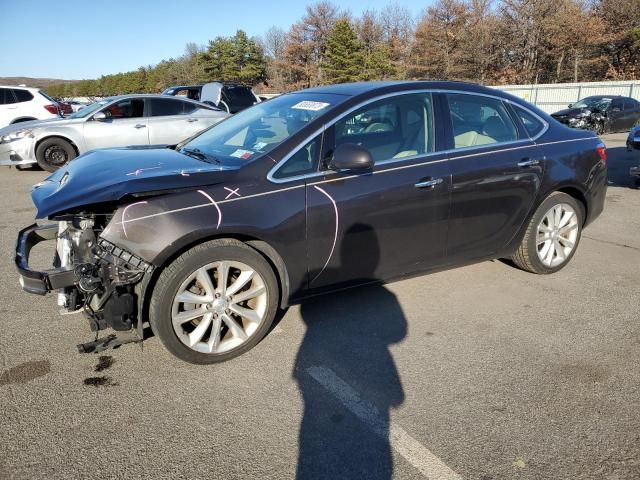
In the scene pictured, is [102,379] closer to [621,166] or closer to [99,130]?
[99,130]

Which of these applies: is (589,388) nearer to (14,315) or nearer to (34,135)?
(14,315)

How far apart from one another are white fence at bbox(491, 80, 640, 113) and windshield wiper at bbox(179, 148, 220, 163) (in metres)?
25.6

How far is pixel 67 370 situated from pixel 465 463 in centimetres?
238

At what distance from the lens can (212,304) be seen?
→ 2996mm

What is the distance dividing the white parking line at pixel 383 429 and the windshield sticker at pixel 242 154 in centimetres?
146

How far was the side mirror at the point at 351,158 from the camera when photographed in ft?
10.1

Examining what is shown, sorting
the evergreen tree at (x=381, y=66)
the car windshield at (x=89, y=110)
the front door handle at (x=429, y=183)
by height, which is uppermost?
the evergreen tree at (x=381, y=66)

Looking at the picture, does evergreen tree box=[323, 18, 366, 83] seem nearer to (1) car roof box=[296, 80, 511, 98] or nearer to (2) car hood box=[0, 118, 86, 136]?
(2) car hood box=[0, 118, 86, 136]

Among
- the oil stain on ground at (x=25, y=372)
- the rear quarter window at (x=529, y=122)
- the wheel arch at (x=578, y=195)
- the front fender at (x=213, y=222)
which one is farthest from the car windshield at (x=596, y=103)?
the oil stain on ground at (x=25, y=372)

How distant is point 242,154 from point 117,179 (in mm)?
842

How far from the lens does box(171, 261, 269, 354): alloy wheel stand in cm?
292

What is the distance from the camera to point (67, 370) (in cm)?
302

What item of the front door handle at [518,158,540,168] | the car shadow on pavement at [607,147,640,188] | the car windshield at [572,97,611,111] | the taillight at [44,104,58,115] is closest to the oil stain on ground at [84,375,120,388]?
the front door handle at [518,158,540,168]

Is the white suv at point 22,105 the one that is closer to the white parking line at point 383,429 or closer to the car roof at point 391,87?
the car roof at point 391,87
